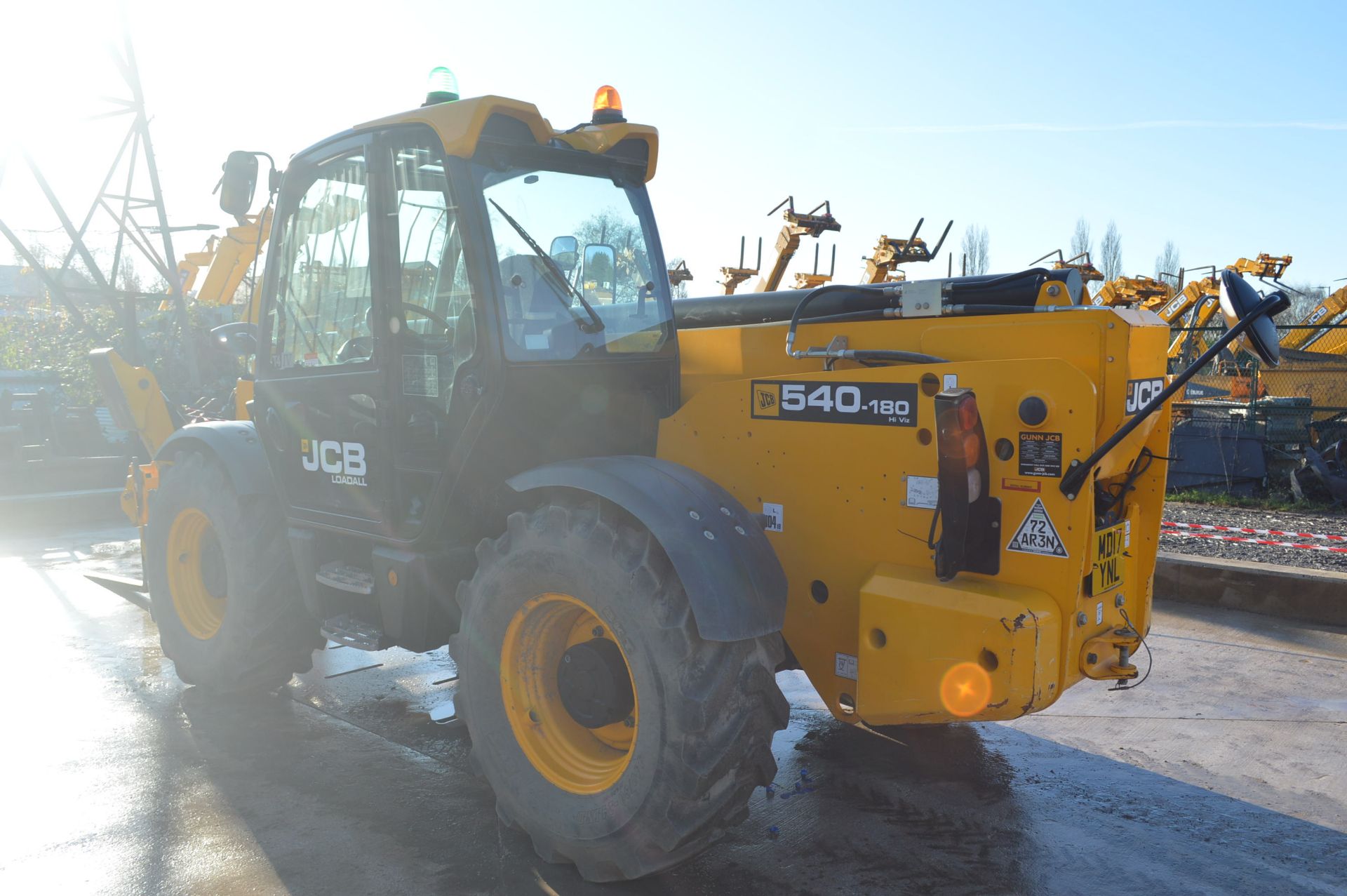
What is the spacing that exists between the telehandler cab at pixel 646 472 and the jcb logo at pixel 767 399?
11 millimetres

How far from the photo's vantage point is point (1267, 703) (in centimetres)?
488

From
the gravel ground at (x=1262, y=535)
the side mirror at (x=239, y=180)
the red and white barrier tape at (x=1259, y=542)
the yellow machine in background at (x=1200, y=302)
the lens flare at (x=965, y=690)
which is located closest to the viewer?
the lens flare at (x=965, y=690)

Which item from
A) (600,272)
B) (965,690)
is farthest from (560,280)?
(965,690)

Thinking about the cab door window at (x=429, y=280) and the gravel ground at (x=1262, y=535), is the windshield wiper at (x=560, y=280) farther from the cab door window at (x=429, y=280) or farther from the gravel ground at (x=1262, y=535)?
the gravel ground at (x=1262, y=535)

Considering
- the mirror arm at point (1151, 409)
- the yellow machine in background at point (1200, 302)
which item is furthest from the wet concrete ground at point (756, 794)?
the yellow machine in background at point (1200, 302)

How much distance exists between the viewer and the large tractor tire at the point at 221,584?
4535mm

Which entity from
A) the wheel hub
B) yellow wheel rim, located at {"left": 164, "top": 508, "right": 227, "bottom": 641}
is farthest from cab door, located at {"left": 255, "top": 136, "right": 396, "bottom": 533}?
the wheel hub

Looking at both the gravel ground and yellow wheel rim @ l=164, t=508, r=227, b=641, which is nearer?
yellow wheel rim @ l=164, t=508, r=227, b=641

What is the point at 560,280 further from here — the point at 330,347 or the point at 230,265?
the point at 230,265

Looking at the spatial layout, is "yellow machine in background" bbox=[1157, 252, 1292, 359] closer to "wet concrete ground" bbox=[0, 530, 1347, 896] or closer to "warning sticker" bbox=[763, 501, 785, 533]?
"wet concrete ground" bbox=[0, 530, 1347, 896]

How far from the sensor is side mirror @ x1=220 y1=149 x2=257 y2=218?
13.6 feet

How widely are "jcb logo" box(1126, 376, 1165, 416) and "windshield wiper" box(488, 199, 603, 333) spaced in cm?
184

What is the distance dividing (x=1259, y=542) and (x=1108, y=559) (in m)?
6.37

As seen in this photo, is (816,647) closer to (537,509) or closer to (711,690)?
(711,690)
